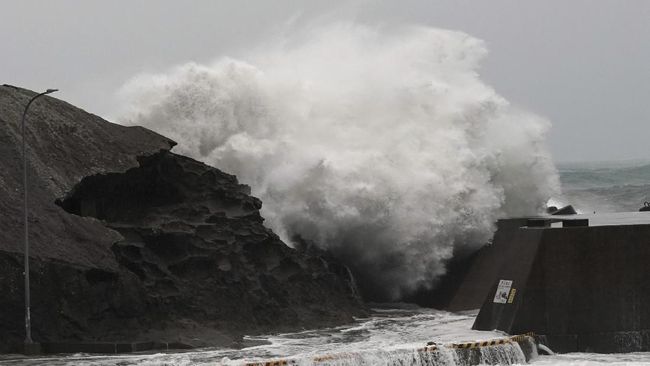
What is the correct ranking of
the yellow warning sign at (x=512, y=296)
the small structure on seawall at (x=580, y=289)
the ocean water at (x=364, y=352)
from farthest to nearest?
1. the yellow warning sign at (x=512, y=296)
2. the small structure on seawall at (x=580, y=289)
3. the ocean water at (x=364, y=352)

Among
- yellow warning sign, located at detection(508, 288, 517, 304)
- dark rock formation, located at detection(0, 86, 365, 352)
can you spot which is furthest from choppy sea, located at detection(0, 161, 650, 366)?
dark rock formation, located at detection(0, 86, 365, 352)

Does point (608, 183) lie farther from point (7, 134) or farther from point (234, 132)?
point (7, 134)

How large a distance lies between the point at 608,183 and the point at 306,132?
91.6 m

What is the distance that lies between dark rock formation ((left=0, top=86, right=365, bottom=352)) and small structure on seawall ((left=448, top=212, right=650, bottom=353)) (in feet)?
19.2

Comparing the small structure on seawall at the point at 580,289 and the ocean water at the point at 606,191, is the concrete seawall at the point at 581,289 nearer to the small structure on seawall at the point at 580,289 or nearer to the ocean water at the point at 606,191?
the small structure on seawall at the point at 580,289

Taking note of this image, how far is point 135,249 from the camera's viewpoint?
3142 centimetres

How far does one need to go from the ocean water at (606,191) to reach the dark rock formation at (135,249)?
75.1ft

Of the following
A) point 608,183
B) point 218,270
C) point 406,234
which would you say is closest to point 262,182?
point 406,234

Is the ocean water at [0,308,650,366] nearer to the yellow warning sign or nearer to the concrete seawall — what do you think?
the concrete seawall

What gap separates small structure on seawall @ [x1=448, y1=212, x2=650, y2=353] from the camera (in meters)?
29.5

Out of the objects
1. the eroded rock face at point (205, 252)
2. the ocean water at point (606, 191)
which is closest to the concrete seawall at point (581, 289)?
the eroded rock face at point (205, 252)

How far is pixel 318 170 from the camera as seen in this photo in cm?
3916

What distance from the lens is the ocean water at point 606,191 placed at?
76.3 m

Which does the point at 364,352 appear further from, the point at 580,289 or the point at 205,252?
the point at 205,252
